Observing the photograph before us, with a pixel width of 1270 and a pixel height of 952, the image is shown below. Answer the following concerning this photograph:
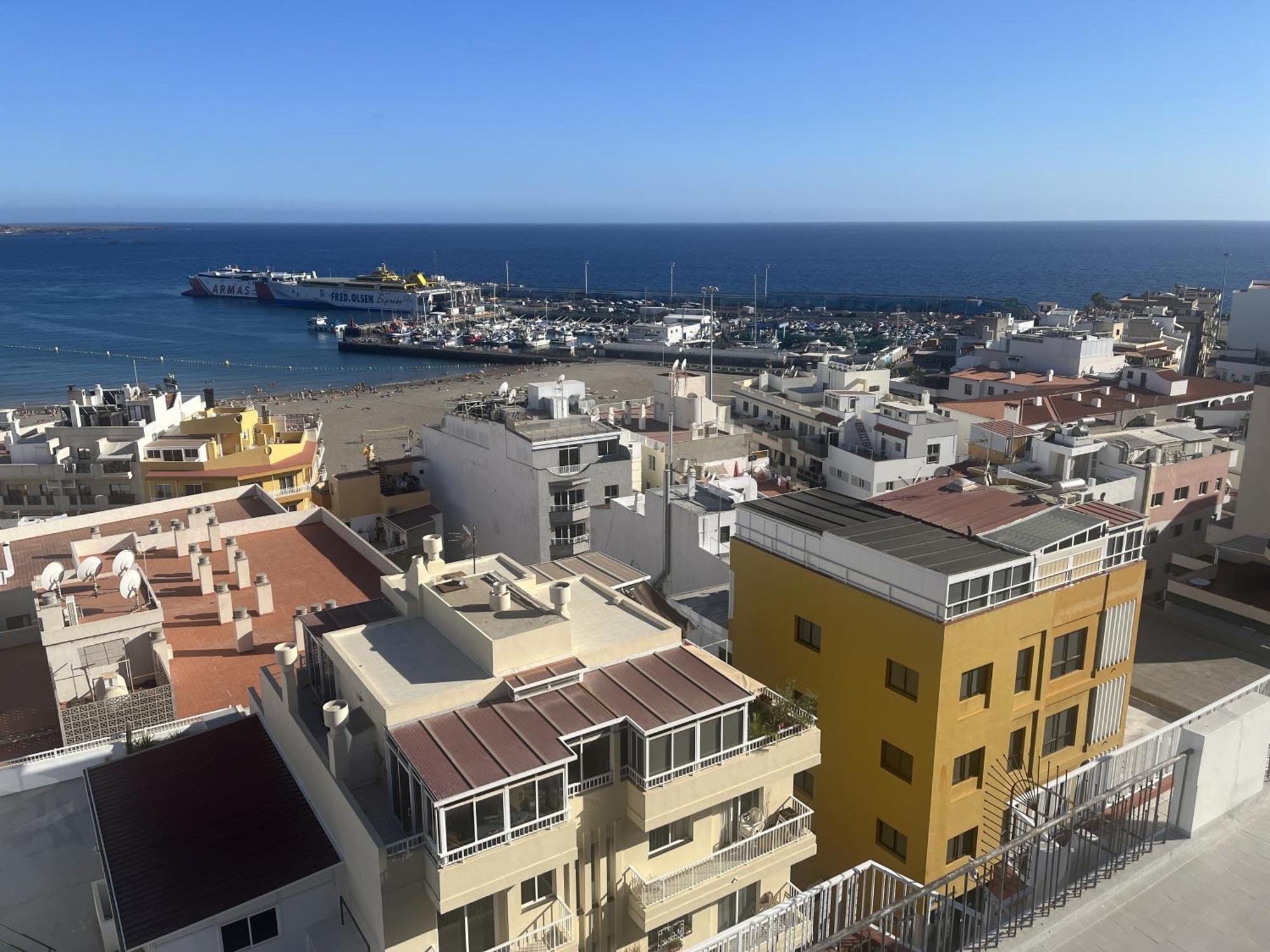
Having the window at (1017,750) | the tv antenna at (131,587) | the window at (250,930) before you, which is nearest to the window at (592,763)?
the window at (250,930)

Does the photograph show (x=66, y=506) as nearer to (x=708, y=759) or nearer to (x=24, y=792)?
(x=24, y=792)

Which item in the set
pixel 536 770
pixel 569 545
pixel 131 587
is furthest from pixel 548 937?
pixel 569 545

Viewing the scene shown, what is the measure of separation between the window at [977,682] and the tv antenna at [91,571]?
54.7 feet

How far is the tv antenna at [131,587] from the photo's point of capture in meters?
18.6

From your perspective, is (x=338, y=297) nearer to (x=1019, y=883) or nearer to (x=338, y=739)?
(x=338, y=739)

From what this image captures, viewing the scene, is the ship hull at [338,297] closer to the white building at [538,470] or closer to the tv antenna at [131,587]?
the white building at [538,470]

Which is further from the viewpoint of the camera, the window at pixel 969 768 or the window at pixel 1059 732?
the window at pixel 1059 732

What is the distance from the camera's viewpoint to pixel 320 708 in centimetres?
1252

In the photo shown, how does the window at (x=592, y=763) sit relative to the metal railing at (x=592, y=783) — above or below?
above

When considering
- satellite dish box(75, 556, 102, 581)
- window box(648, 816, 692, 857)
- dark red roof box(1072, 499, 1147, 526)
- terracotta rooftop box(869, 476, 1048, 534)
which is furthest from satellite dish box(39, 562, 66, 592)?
dark red roof box(1072, 499, 1147, 526)

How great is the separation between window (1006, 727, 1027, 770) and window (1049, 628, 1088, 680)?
0.96 meters

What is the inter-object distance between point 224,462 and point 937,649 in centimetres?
3028

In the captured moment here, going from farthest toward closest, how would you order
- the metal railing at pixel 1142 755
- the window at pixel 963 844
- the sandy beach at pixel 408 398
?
the sandy beach at pixel 408 398
the window at pixel 963 844
the metal railing at pixel 1142 755

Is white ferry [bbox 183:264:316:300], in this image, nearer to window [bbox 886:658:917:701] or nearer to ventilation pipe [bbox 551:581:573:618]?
ventilation pipe [bbox 551:581:573:618]
